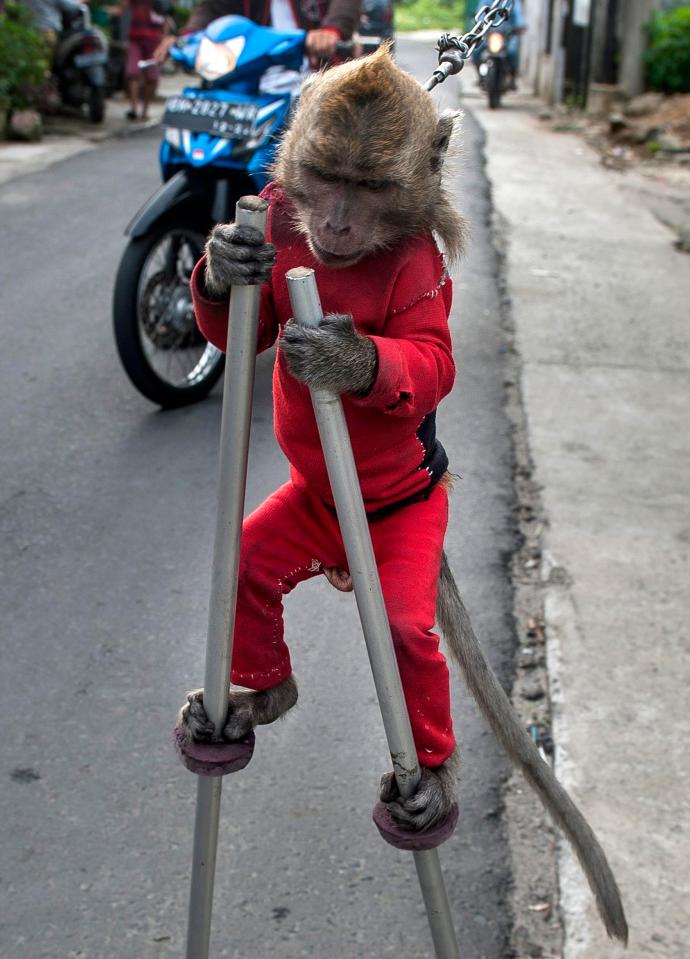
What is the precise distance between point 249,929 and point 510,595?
5.52 ft

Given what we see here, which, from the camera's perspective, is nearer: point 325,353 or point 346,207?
point 325,353

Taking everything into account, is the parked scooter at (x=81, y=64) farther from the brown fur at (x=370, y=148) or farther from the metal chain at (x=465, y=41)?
the brown fur at (x=370, y=148)

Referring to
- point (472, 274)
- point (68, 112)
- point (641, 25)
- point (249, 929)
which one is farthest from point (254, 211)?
point (641, 25)

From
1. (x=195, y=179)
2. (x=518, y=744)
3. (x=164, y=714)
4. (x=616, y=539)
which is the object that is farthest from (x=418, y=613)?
(x=195, y=179)

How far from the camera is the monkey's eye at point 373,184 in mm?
1760

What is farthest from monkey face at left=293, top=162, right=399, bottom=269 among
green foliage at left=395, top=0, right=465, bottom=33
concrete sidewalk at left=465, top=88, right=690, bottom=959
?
green foliage at left=395, top=0, right=465, bottom=33

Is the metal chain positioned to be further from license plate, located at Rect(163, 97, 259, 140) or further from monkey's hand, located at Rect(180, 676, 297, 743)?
license plate, located at Rect(163, 97, 259, 140)

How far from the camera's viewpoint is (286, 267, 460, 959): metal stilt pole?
63.9 inches

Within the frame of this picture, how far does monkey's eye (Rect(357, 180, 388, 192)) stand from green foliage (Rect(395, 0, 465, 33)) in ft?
141

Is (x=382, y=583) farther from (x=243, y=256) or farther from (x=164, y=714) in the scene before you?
(x=164, y=714)

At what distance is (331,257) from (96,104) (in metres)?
13.0

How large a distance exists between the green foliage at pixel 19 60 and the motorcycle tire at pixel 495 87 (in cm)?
783

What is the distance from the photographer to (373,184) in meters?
1.77

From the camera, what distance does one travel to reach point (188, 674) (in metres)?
3.38
